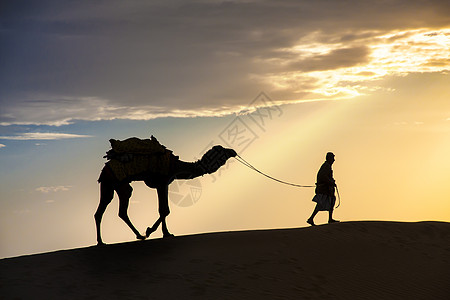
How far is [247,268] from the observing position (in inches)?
612

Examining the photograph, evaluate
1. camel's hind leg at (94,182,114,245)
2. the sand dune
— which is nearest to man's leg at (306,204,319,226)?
the sand dune

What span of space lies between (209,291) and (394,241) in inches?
292

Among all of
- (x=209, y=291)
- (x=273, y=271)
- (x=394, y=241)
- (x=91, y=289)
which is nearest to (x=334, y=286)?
(x=273, y=271)

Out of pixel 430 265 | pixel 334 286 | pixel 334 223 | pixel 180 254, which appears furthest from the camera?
Answer: pixel 334 223

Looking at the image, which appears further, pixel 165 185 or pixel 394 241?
pixel 394 241

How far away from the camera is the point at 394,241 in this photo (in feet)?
62.3

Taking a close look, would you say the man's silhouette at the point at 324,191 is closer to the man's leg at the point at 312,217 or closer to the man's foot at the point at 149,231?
the man's leg at the point at 312,217

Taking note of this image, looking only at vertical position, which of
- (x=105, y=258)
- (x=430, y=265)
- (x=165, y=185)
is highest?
(x=165, y=185)

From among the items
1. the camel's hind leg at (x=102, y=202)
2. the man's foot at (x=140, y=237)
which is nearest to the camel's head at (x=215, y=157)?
the man's foot at (x=140, y=237)

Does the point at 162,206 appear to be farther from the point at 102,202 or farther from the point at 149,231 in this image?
the point at 102,202

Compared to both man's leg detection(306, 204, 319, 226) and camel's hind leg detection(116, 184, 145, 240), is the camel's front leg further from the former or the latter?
man's leg detection(306, 204, 319, 226)

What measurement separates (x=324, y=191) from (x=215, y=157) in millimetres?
4285

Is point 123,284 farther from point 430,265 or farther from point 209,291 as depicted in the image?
point 430,265

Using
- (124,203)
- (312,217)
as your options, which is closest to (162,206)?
(124,203)
